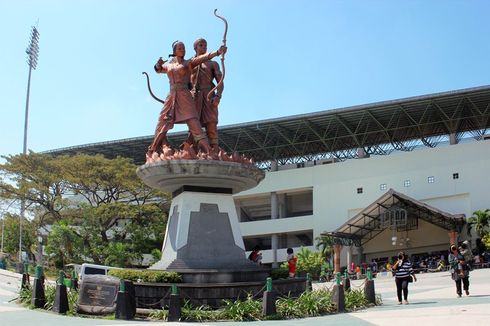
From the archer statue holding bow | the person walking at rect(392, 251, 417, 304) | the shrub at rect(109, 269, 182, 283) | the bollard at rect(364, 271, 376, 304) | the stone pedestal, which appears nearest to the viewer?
the shrub at rect(109, 269, 182, 283)

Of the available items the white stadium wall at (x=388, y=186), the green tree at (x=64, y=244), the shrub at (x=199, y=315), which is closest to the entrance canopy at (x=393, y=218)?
the white stadium wall at (x=388, y=186)

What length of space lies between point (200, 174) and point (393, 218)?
92.8ft

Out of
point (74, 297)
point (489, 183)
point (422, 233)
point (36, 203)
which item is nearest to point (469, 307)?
point (74, 297)

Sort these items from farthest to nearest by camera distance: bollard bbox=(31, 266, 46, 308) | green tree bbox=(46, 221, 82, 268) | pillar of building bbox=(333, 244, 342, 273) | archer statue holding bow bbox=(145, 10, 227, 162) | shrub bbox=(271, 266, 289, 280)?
pillar of building bbox=(333, 244, 342, 273), green tree bbox=(46, 221, 82, 268), archer statue holding bow bbox=(145, 10, 227, 162), shrub bbox=(271, 266, 289, 280), bollard bbox=(31, 266, 46, 308)

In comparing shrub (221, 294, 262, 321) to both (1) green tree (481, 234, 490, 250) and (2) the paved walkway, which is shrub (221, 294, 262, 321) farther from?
(1) green tree (481, 234, 490, 250)

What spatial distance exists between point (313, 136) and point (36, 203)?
24.1 meters

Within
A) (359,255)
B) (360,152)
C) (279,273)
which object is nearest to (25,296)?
(279,273)

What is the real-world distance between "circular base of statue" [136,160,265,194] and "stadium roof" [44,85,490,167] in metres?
30.3

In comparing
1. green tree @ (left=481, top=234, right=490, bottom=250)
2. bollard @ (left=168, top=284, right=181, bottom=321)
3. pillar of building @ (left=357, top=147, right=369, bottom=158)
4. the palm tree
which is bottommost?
bollard @ (left=168, top=284, right=181, bottom=321)

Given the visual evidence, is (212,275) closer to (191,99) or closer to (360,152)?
(191,99)

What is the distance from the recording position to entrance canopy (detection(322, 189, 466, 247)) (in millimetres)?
39375

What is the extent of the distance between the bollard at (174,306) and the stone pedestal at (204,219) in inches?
85.7

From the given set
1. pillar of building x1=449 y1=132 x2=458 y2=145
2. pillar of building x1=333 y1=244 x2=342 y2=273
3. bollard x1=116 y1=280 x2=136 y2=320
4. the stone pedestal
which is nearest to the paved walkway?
bollard x1=116 y1=280 x2=136 y2=320

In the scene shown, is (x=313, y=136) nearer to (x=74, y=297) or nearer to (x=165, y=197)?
(x=165, y=197)
